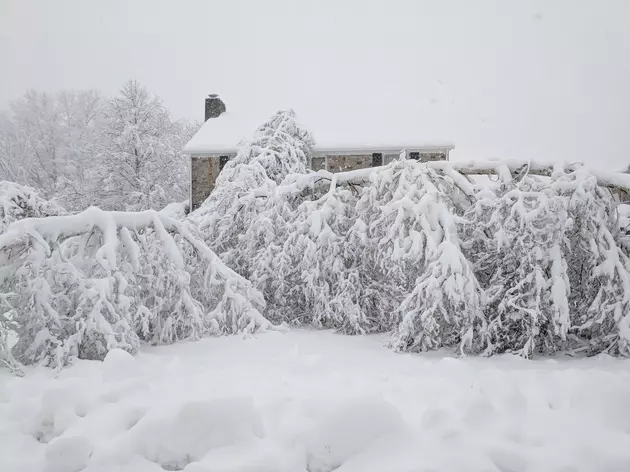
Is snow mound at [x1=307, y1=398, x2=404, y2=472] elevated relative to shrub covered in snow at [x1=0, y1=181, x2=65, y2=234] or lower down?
lower down

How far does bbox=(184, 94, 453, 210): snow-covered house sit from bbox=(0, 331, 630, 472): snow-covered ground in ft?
50.9

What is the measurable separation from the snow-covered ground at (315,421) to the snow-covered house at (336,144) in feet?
50.9

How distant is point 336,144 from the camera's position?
18.9 m

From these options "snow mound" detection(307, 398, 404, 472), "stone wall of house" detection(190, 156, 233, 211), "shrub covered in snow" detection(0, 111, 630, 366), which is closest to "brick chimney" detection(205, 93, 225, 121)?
"stone wall of house" detection(190, 156, 233, 211)

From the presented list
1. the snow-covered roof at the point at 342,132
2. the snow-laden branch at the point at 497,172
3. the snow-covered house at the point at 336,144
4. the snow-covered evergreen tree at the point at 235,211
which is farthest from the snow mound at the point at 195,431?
the snow-covered house at the point at 336,144

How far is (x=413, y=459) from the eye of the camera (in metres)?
2.75

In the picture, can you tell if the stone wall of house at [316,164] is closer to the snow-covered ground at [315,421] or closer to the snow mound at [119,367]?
the snow mound at [119,367]

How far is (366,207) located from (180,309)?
2744 mm

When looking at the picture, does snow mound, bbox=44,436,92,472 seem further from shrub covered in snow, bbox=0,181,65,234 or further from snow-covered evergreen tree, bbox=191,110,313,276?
shrub covered in snow, bbox=0,181,65,234

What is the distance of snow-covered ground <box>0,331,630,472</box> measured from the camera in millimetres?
2787

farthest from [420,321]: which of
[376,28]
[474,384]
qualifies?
[376,28]

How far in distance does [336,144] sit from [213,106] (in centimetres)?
707

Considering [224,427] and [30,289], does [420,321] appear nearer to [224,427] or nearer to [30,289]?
[224,427]

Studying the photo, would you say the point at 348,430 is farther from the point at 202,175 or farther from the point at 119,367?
the point at 202,175
